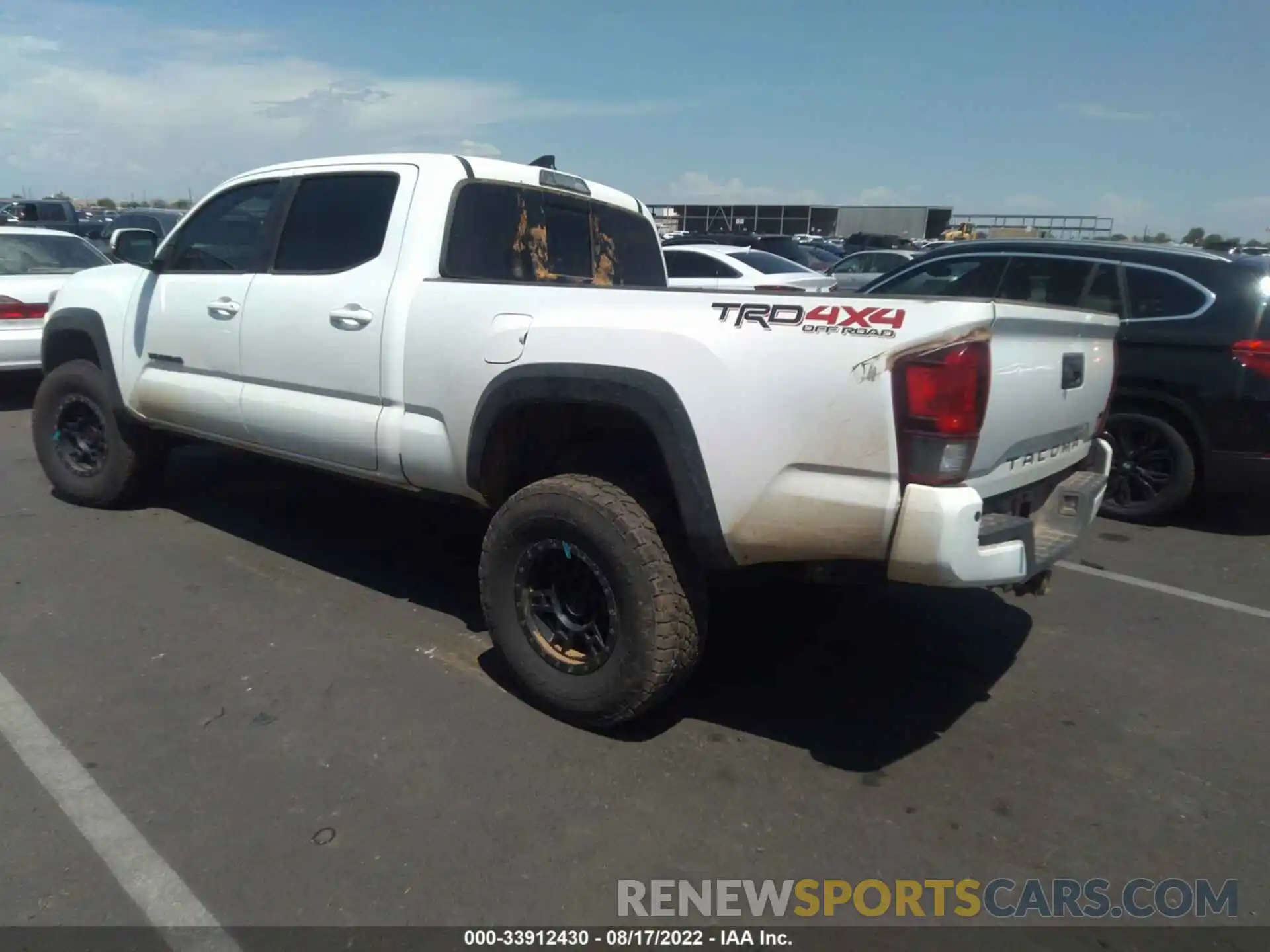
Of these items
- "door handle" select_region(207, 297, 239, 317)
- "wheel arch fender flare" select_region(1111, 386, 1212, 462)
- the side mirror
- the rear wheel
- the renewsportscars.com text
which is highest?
the side mirror

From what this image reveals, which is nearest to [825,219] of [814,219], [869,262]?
[814,219]

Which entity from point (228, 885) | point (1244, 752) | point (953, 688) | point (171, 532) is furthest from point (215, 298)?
point (1244, 752)

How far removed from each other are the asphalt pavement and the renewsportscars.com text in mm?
44

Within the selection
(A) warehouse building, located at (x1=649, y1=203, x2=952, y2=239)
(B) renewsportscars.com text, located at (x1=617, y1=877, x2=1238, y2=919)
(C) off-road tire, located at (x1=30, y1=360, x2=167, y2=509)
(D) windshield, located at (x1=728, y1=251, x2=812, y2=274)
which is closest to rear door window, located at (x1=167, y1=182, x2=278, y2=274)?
(C) off-road tire, located at (x1=30, y1=360, x2=167, y2=509)

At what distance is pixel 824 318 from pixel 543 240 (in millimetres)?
1978

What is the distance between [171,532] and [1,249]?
5.54 m

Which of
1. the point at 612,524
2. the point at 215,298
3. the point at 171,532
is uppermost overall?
the point at 215,298

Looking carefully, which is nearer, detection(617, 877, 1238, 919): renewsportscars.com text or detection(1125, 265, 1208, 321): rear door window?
detection(617, 877, 1238, 919): renewsportscars.com text

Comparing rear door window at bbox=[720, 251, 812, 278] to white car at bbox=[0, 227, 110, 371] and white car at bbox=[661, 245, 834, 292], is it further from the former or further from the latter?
white car at bbox=[0, 227, 110, 371]

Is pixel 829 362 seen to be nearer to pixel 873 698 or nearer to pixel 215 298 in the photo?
pixel 873 698

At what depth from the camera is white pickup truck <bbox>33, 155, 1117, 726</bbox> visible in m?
2.69

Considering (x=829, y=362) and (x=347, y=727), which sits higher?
(x=829, y=362)

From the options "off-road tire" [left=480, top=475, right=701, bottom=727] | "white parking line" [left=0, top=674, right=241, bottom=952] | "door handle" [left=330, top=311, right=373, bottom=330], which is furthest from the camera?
"door handle" [left=330, top=311, right=373, bottom=330]

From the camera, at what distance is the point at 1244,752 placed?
11.1ft
